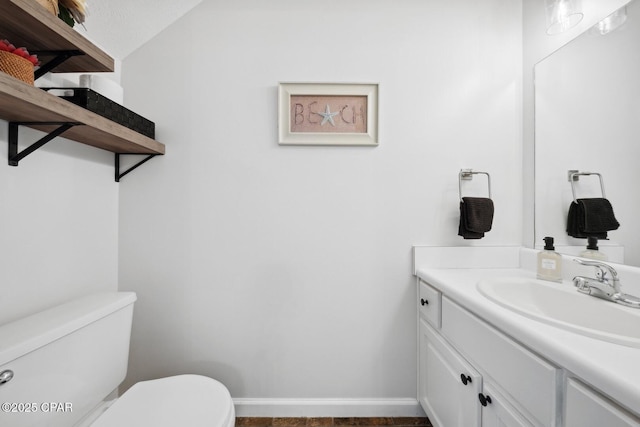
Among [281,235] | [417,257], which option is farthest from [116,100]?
[417,257]

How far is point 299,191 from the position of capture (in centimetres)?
138

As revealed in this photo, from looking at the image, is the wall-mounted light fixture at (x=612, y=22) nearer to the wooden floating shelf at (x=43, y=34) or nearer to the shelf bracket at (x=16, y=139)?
the wooden floating shelf at (x=43, y=34)

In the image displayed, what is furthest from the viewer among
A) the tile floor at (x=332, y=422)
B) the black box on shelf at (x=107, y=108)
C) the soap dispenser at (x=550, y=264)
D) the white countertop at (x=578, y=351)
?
the tile floor at (x=332, y=422)

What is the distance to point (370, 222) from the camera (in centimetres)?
138

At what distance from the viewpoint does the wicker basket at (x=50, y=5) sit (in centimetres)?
76

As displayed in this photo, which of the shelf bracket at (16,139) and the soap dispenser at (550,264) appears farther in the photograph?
the soap dispenser at (550,264)

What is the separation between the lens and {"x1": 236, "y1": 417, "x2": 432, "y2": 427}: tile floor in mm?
1335

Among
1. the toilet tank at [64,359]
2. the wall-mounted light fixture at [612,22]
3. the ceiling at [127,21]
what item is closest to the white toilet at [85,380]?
the toilet tank at [64,359]

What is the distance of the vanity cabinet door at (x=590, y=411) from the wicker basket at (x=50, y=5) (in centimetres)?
167

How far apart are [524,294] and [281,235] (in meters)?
1.11

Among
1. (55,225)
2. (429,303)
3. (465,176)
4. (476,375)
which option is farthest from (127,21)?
(476,375)

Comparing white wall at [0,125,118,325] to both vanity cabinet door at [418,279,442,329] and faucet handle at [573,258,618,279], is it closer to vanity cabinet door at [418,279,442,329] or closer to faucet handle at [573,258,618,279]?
vanity cabinet door at [418,279,442,329]

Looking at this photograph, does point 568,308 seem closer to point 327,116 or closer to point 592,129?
point 592,129

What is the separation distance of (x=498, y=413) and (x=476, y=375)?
0.11 meters
